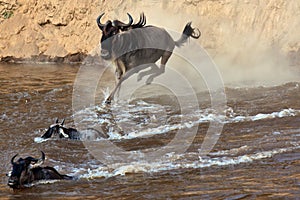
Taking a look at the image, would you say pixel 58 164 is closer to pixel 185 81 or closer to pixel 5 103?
Result: pixel 5 103

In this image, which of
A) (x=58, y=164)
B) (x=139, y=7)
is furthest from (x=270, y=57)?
(x=58, y=164)

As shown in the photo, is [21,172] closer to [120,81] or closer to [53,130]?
[53,130]

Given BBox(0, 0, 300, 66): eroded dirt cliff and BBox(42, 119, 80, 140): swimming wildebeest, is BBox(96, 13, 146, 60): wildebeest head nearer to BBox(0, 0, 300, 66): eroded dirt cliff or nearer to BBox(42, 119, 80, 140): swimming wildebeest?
BBox(42, 119, 80, 140): swimming wildebeest

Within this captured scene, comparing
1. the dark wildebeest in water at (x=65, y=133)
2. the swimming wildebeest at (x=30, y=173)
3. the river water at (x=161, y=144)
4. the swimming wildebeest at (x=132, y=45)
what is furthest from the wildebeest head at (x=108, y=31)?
the swimming wildebeest at (x=30, y=173)

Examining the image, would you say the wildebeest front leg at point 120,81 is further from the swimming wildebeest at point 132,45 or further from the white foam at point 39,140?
the white foam at point 39,140

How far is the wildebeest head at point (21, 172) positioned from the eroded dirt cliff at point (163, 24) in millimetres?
8405

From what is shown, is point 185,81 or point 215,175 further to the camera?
point 185,81

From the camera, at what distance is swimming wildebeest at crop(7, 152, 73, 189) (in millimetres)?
5316

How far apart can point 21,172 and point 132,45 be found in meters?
5.64

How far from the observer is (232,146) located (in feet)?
21.3

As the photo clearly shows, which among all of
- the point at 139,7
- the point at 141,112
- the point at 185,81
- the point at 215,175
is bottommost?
the point at 215,175

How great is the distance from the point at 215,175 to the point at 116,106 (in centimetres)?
437

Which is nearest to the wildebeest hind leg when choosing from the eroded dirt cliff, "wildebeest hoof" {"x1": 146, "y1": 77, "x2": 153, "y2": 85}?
"wildebeest hoof" {"x1": 146, "y1": 77, "x2": 153, "y2": 85}

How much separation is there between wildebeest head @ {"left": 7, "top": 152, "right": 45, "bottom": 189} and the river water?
9 centimetres
